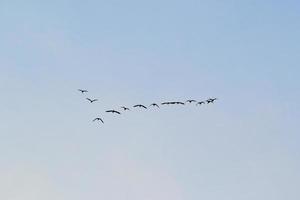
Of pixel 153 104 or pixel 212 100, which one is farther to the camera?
pixel 212 100

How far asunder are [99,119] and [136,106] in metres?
9.22

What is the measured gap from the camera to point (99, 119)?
86.8m

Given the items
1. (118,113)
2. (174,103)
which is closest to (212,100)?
(174,103)

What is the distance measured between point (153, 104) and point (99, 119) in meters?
13.5

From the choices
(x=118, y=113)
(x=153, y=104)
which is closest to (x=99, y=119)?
(x=118, y=113)

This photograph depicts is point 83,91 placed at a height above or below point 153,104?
above

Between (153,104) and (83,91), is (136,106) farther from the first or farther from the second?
(83,91)

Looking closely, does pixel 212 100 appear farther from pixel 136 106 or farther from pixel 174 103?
pixel 136 106

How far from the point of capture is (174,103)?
89.8m

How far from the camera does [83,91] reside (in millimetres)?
86500

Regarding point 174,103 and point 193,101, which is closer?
point 193,101

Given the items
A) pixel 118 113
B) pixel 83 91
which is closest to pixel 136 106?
pixel 118 113

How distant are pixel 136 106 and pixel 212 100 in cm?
1899

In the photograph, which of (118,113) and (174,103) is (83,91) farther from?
(174,103)
